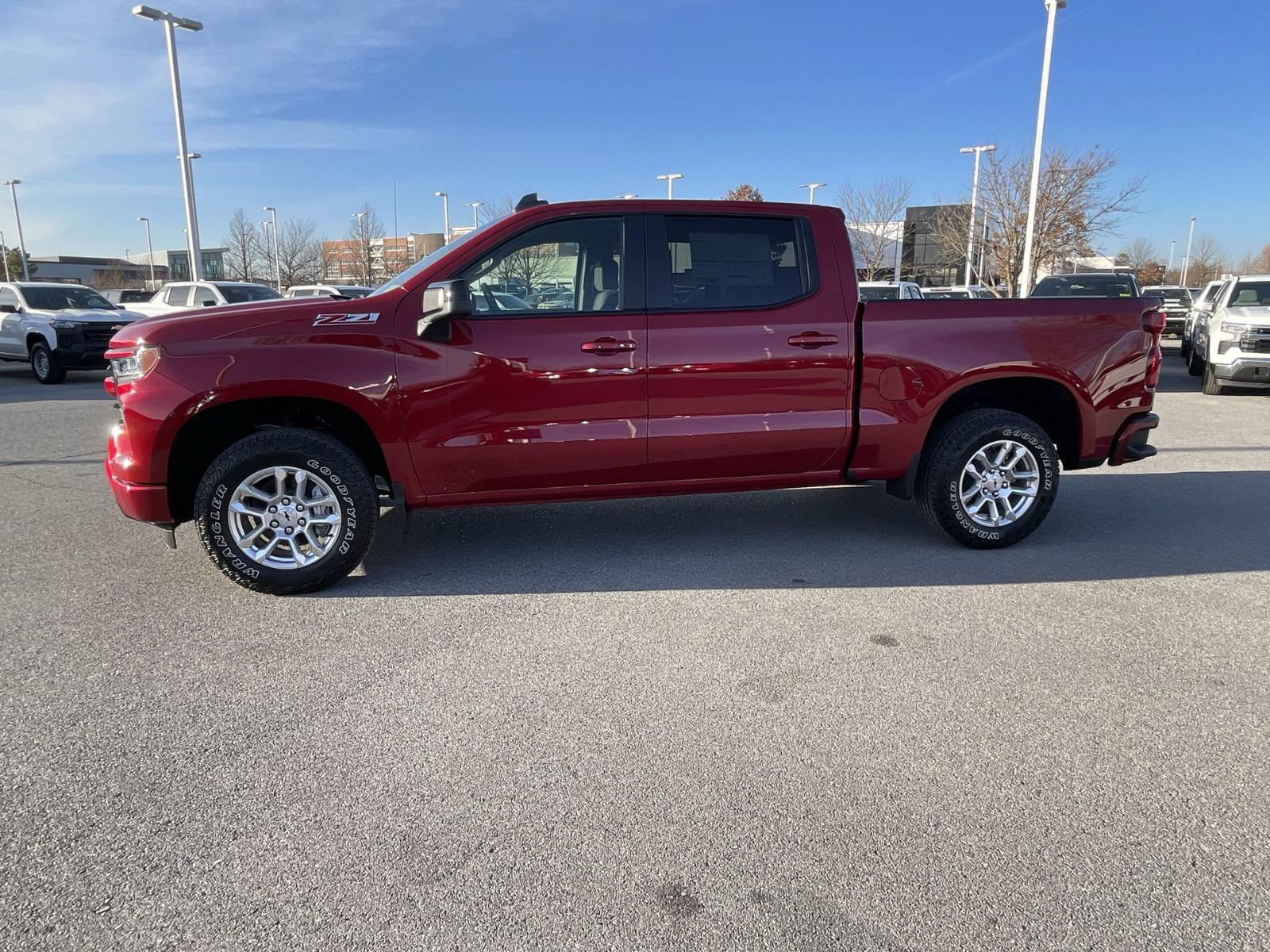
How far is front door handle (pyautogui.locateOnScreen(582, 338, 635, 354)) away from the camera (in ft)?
14.7

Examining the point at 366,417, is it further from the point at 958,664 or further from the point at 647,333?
the point at 958,664

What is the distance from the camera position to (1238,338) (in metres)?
11.9

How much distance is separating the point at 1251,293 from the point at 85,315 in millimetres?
19198

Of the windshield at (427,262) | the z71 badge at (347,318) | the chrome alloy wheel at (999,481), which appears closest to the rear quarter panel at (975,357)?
the chrome alloy wheel at (999,481)

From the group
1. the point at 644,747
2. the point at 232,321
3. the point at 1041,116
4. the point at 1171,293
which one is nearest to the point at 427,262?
the point at 232,321

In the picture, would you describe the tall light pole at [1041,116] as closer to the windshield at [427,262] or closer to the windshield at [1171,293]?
the windshield at [1171,293]

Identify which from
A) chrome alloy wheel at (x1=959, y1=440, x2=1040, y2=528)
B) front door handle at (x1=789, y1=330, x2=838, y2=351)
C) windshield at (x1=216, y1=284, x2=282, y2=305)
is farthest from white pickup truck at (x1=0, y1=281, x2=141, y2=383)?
chrome alloy wheel at (x1=959, y1=440, x2=1040, y2=528)

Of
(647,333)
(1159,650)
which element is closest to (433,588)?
(647,333)

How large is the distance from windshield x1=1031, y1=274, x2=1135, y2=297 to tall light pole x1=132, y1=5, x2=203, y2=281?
20.4 metres

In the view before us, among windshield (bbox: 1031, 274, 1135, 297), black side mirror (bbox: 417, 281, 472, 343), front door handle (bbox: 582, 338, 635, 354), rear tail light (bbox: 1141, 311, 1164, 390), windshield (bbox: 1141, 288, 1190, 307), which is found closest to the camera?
black side mirror (bbox: 417, 281, 472, 343)

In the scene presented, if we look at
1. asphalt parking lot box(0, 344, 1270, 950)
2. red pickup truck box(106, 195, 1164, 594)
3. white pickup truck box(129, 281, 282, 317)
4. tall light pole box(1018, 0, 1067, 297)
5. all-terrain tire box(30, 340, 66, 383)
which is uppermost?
tall light pole box(1018, 0, 1067, 297)

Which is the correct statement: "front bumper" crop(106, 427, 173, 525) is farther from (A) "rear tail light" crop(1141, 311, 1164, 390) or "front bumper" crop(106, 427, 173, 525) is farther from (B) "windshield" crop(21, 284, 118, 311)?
(B) "windshield" crop(21, 284, 118, 311)

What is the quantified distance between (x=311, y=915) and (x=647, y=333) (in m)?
3.13

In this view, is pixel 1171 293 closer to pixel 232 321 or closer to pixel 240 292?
pixel 240 292
